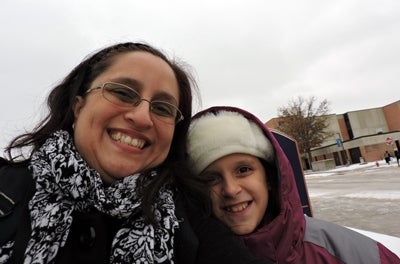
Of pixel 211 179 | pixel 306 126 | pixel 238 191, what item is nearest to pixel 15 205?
pixel 211 179

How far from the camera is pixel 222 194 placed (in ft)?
5.68

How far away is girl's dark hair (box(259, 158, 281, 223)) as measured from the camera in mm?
1899

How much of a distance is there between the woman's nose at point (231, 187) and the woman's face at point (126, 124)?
0.47m

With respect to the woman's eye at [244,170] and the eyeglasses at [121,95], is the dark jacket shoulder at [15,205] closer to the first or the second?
the eyeglasses at [121,95]

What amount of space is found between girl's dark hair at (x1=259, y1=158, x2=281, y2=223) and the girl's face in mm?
91

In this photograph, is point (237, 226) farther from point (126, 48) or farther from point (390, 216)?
point (390, 216)

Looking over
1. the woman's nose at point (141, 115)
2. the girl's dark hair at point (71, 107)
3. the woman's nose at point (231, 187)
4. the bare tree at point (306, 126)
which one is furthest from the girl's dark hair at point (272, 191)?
the bare tree at point (306, 126)

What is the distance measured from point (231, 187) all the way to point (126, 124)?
2.53 ft

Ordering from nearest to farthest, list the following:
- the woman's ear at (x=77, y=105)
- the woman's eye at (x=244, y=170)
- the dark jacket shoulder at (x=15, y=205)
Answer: the dark jacket shoulder at (x=15, y=205), the woman's ear at (x=77, y=105), the woman's eye at (x=244, y=170)

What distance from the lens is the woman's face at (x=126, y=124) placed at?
1.34m

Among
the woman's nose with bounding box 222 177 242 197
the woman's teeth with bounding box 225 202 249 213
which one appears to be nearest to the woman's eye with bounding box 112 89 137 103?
the woman's nose with bounding box 222 177 242 197

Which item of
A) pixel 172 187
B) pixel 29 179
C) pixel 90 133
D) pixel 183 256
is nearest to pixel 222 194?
pixel 172 187

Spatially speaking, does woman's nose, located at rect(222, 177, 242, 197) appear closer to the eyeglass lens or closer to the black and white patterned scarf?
the black and white patterned scarf

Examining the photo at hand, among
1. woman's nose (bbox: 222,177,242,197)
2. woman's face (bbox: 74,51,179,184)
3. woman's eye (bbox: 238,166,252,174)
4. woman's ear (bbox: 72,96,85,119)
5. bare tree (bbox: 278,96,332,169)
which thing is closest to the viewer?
woman's face (bbox: 74,51,179,184)
